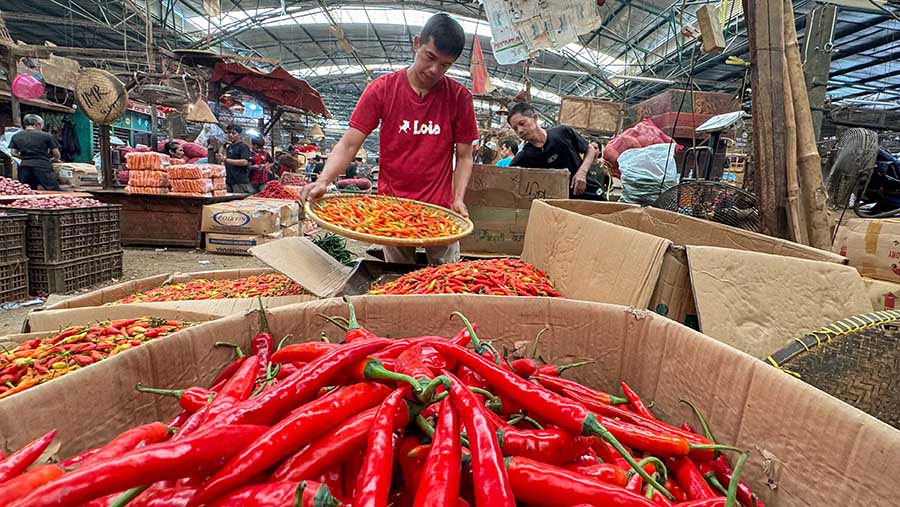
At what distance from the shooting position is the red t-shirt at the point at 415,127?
11.8ft

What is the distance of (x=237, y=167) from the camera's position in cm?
1077

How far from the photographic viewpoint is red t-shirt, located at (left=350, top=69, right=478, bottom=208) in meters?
3.59

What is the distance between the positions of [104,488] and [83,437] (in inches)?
22.6

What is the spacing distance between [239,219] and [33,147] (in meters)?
4.77

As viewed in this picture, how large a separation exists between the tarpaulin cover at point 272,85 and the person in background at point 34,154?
438 cm

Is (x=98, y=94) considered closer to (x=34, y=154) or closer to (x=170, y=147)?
(x=34, y=154)

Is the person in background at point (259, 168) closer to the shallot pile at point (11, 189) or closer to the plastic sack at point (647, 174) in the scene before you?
the shallot pile at point (11, 189)

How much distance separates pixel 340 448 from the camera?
3.45 feet

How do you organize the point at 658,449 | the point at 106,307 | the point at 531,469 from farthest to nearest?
the point at 106,307 → the point at 658,449 → the point at 531,469

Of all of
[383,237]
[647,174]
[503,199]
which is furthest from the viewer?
[647,174]

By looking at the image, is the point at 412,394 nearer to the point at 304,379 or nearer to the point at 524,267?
the point at 304,379

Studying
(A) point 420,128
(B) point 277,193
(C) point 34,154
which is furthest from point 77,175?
(A) point 420,128

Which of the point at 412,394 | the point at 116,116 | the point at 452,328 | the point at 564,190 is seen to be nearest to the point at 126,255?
the point at 116,116

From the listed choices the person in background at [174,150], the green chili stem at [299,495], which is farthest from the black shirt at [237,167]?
the green chili stem at [299,495]
